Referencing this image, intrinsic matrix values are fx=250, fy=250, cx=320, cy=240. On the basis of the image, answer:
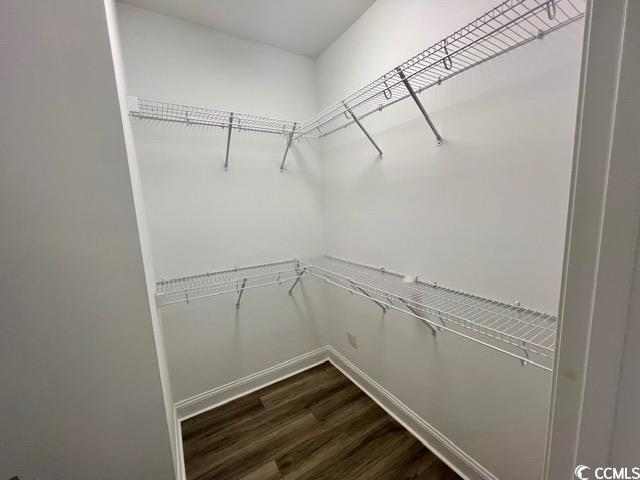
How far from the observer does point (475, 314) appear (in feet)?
3.38

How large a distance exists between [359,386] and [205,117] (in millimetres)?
2221

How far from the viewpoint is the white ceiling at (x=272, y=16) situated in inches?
55.6

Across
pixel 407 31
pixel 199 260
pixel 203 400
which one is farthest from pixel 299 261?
pixel 407 31

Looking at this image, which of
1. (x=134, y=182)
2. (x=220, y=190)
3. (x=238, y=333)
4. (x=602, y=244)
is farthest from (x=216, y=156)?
(x=602, y=244)

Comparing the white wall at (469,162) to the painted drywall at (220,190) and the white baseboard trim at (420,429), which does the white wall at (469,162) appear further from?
the white baseboard trim at (420,429)

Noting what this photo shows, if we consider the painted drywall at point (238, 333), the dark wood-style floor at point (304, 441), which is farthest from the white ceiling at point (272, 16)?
the dark wood-style floor at point (304, 441)

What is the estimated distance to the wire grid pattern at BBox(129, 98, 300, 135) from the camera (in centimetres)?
143

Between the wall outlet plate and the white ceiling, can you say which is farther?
the wall outlet plate

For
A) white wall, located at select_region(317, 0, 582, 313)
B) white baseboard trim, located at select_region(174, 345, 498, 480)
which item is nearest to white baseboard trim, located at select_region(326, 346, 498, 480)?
white baseboard trim, located at select_region(174, 345, 498, 480)

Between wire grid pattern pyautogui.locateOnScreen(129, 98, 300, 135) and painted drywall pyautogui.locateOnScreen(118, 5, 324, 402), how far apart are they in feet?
0.21

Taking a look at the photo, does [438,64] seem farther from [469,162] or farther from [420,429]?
[420,429]

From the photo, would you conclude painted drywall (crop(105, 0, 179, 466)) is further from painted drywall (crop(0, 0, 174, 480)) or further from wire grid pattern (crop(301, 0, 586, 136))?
wire grid pattern (crop(301, 0, 586, 136))

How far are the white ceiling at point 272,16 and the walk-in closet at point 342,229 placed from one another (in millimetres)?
16

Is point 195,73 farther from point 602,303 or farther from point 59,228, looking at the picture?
point 602,303
